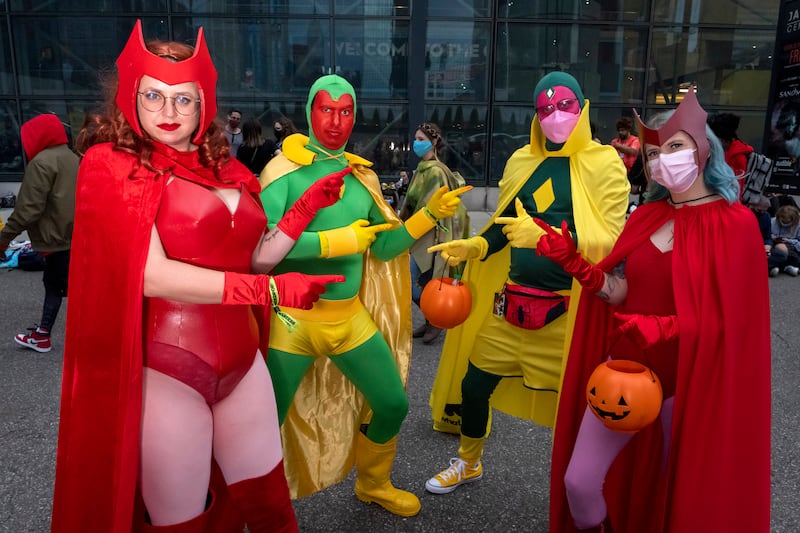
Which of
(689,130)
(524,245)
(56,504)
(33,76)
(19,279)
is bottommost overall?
(19,279)

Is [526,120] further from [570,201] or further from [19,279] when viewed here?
[570,201]

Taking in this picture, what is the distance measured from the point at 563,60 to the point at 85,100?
973 cm

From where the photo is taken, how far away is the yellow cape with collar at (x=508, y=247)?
9.05 feet

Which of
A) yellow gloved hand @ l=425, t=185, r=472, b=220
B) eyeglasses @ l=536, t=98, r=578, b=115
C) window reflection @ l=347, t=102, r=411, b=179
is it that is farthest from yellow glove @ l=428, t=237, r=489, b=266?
window reflection @ l=347, t=102, r=411, b=179

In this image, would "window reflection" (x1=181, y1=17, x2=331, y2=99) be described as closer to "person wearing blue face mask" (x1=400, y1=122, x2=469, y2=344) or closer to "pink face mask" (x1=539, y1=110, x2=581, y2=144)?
"person wearing blue face mask" (x1=400, y1=122, x2=469, y2=344)

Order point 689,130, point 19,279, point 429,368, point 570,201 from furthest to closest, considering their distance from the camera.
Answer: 1. point 19,279
2. point 429,368
3. point 570,201
4. point 689,130

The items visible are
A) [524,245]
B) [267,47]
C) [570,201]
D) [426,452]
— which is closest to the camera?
[524,245]

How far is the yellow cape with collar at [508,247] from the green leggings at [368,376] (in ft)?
2.17

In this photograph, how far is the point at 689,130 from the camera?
80.4 inches

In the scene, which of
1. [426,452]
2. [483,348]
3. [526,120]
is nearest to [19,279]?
[426,452]

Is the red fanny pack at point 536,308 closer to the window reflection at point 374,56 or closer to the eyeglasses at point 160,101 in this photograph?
the eyeglasses at point 160,101

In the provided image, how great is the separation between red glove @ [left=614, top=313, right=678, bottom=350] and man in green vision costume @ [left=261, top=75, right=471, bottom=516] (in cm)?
97

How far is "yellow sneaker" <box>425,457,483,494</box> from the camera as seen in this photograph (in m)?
3.13

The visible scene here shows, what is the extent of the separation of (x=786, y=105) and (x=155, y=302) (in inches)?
342
